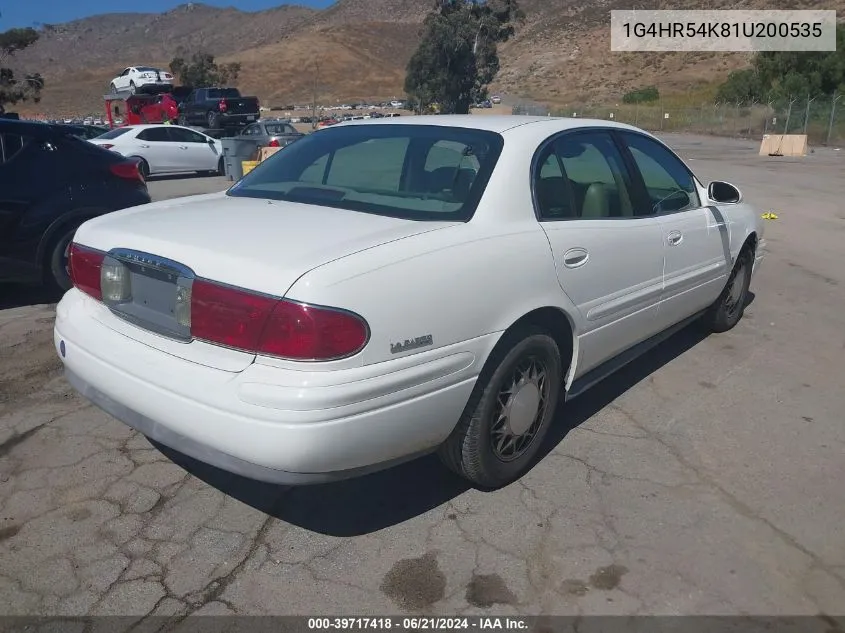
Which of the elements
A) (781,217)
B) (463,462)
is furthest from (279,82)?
(463,462)

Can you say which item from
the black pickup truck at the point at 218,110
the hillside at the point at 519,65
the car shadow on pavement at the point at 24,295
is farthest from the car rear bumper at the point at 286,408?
the hillside at the point at 519,65

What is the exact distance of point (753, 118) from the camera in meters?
37.1

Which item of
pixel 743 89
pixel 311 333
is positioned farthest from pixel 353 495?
pixel 743 89

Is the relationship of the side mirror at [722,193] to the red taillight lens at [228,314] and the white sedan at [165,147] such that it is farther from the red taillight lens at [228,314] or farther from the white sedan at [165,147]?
the white sedan at [165,147]

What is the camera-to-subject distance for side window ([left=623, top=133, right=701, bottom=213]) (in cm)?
420

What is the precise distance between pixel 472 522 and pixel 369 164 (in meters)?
1.82

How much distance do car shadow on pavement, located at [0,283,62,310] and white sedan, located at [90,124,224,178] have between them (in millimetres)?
10744

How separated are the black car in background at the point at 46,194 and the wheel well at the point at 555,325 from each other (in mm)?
4452

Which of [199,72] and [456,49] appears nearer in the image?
[456,49]

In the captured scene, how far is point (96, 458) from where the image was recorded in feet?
11.6

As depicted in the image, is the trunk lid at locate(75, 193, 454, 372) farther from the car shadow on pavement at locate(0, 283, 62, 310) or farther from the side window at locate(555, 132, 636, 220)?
the car shadow on pavement at locate(0, 283, 62, 310)

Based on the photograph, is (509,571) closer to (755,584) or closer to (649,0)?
(755,584)

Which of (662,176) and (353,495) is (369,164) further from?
(662,176)

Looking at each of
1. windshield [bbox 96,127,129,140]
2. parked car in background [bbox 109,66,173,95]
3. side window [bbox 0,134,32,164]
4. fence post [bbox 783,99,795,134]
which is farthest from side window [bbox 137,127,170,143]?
fence post [bbox 783,99,795,134]
